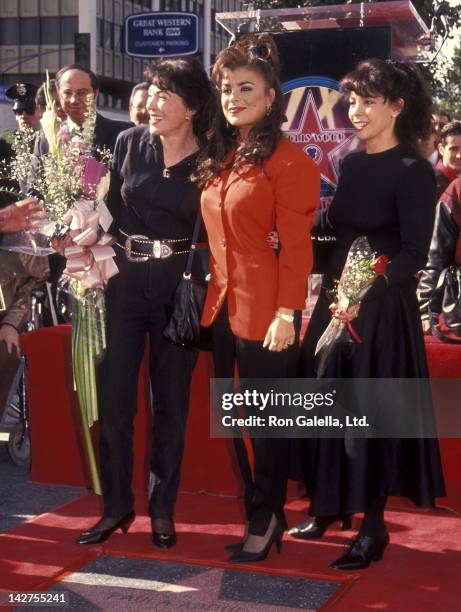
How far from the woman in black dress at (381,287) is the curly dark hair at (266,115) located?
0.33 metres

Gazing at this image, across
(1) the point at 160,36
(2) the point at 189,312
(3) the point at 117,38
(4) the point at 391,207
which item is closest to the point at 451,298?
(4) the point at 391,207

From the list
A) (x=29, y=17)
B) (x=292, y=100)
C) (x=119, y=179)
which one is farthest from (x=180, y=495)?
(x=29, y=17)

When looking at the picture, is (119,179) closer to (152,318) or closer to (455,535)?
(152,318)

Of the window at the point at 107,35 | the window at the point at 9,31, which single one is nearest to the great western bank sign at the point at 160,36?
the window at the point at 107,35

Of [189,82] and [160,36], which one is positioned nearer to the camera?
[189,82]

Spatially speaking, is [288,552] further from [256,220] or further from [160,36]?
[160,36]

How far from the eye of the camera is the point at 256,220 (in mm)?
3934

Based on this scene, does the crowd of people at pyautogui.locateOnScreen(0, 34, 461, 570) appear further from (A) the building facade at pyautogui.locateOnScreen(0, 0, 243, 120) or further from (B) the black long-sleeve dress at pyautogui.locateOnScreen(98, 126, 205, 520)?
(A) the building facade at pyautogui.locateOnScreen(0, 0, 243, 120)

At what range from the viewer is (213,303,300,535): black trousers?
4.07m

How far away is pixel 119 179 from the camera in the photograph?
4430mm

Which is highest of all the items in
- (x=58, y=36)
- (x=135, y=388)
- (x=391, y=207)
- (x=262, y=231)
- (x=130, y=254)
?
(x=58, y=36)

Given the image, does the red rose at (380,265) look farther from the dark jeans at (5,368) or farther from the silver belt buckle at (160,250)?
the dark jeans at (5,368)

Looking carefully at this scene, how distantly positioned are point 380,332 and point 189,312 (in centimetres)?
78

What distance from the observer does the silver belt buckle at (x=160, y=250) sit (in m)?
4.26
